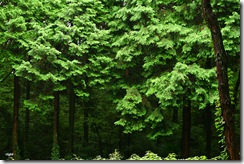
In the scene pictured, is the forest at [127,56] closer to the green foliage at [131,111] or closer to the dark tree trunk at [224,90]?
the green foliage at [131,111]

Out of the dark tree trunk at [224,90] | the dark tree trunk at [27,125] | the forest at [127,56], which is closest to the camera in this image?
the dark tree trunk at [224,90]

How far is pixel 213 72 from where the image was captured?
1514 centimetres

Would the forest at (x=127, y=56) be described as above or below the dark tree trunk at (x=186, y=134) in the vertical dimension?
above

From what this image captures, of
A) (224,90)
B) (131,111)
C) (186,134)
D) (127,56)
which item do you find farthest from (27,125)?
(224,90)

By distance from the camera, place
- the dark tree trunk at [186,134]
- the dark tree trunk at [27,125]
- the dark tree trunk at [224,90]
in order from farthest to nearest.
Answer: the dark tree trunk at [27,125] < the dark tree trunk at [186,134] < the dark tree trunk at [224,90]

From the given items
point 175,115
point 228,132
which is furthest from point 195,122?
point 228,132

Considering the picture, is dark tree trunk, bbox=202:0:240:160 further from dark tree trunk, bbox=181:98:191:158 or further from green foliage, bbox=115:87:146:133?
green foliage, bbox=115:87:146:133

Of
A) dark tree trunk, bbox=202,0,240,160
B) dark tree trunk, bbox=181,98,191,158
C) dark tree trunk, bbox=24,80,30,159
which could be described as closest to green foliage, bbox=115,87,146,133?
dark tree trunk, bbox=181,98,191,158

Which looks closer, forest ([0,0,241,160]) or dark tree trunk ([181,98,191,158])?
forest ([0,0,241,160])

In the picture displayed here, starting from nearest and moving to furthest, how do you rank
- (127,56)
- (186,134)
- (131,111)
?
(131,111) < (186,134) < (127,56)

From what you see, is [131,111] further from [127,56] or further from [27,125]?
[27,125]

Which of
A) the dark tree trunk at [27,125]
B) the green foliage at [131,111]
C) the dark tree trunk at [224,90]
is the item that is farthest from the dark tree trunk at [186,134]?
→ the dark tree trunk at [224,90]

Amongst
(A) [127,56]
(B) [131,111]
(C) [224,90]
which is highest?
(A) [127,56]

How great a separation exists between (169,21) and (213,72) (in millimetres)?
3704
